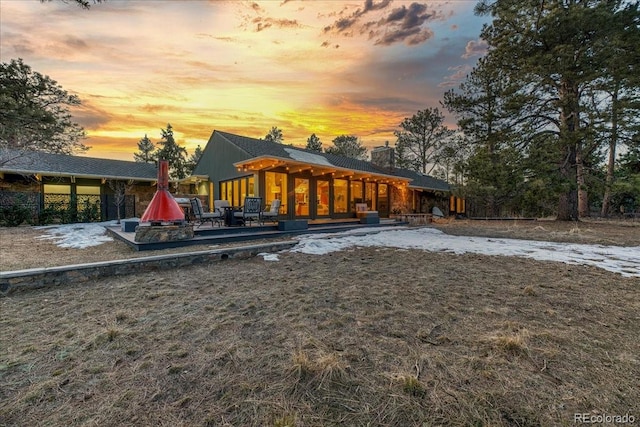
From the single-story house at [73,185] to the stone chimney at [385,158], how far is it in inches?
494

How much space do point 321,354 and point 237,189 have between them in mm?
10927

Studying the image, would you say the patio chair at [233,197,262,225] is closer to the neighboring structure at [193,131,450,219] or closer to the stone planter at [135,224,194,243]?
the neighboring structure at [193,131,450,219]

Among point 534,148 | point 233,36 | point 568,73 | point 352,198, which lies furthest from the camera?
point 352,198

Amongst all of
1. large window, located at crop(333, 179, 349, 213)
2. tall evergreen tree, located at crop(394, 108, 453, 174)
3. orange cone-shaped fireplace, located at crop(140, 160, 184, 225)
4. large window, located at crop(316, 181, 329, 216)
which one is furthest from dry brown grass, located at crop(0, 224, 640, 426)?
tall evergreen tree, located at crop(394, 108, 453, 174)

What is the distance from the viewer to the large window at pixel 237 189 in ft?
36.2

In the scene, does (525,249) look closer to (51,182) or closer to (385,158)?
(385,158)

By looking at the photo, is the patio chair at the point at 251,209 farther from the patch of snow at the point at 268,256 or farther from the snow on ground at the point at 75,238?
the snow on ground at the point at 75,238

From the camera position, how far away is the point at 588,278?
3779 mm

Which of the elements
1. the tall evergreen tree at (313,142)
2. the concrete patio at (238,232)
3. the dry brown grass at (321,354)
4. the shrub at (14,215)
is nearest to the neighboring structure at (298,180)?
the concrete patio at (238,232)

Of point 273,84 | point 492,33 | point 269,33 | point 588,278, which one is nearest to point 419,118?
point 492,33

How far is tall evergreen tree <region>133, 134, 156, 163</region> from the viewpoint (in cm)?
3219

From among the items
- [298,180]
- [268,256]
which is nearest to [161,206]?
[268,256]

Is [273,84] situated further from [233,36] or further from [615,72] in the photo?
[615,72]

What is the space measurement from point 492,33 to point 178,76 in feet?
42.3
